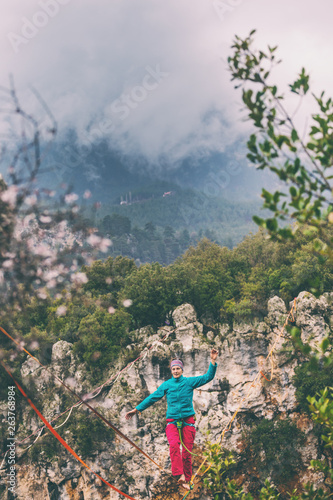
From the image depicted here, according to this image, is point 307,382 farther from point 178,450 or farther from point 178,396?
point 178,396

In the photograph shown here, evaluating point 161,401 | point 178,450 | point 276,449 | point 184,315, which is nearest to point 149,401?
point 178,450

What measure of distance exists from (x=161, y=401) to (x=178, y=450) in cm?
2184

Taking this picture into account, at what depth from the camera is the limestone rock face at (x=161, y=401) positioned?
26.2 metres

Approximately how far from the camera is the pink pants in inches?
284

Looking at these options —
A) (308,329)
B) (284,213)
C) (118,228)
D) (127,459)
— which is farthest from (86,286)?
(118,228)

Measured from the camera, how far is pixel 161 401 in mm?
27672

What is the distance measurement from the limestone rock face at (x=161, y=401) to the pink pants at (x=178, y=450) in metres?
20.0

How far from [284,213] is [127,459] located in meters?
28.5

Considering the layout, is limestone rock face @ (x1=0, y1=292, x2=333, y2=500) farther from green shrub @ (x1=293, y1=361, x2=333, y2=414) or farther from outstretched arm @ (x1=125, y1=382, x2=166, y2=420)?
outstretched arm @ (x1=125, y1=382, x2=166, y2=420)

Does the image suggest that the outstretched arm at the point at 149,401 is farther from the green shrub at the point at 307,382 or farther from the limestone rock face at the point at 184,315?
the limestone rock face at the point at 184,315

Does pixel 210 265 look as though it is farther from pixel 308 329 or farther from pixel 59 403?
pixel 59 403

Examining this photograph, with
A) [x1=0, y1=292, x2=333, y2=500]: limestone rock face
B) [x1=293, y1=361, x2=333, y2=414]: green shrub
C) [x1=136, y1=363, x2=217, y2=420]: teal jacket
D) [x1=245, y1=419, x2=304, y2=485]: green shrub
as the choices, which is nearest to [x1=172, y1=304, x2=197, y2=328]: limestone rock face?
[x1=0, y1=292, x2=333, y2=500]: limestone rock face

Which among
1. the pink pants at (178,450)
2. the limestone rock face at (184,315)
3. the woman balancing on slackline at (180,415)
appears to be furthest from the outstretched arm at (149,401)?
the limestone rock face at (184,315)

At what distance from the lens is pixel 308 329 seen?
26750mm
